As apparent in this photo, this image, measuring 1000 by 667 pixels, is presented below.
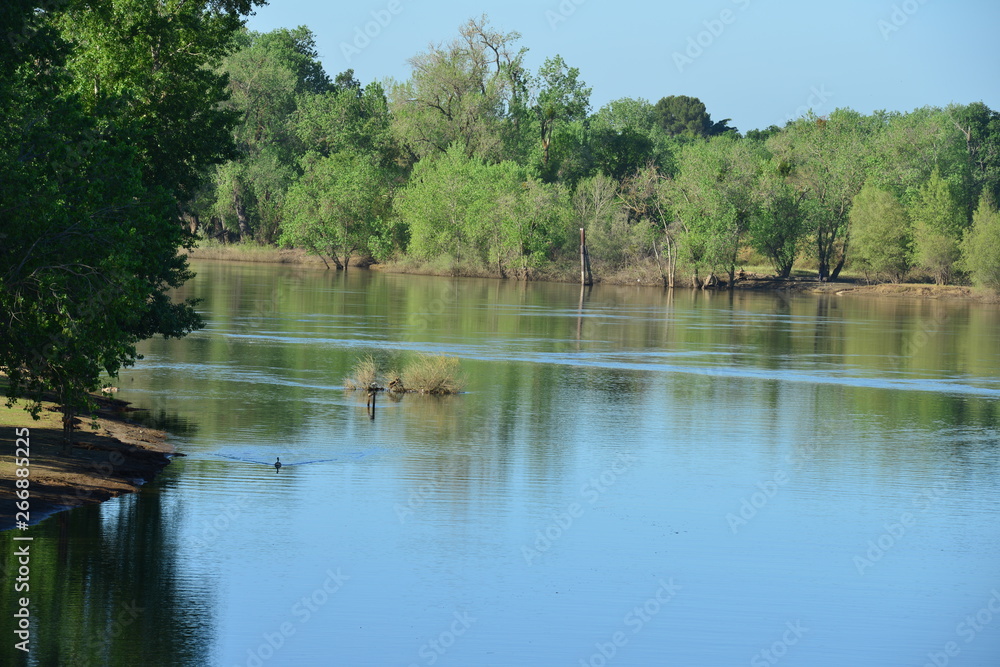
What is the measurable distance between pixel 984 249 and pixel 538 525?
295 ft

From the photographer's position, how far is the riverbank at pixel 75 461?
2105 cm

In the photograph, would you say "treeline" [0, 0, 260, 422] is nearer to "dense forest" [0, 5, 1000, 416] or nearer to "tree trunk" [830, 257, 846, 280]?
"dense forest" [0, 5, 1000, 416]

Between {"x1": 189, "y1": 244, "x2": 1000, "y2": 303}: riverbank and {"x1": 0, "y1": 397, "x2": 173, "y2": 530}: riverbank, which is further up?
{"x1": 189, "y1": 244, "x2": 1000, "y2": 303}: riverbank

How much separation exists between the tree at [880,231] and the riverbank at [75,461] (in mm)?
→ 92157

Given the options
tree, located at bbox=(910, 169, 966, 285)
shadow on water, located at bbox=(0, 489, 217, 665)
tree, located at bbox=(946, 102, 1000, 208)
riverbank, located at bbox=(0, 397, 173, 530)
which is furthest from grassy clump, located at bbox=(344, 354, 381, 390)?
tree, located at bbox=(946, 102, 1000, 208)

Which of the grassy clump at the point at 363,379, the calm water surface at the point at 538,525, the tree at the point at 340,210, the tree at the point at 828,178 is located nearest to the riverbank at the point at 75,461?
the calm water surface at the point at 538,525

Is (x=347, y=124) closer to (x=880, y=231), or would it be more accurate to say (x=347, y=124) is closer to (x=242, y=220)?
(x=242, y=220)

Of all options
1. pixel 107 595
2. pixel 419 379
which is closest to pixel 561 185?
pixel 419 379

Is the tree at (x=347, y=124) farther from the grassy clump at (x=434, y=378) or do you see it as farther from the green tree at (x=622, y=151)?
the grassy clump at (x=434, y=378)

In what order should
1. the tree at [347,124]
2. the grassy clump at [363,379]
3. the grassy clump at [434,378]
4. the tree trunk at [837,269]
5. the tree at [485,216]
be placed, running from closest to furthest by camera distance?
the grassy clump at [363,379] < the grassy clump at [434,378] < the tree at [485,216] < the tree trunk at [837,269] < the tree at [347,124]

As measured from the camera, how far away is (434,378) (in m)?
38.4

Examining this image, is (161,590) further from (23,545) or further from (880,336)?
(880,336)

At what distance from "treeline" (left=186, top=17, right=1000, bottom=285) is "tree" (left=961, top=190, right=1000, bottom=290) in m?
0.19

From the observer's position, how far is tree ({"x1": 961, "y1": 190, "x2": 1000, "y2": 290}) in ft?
330
